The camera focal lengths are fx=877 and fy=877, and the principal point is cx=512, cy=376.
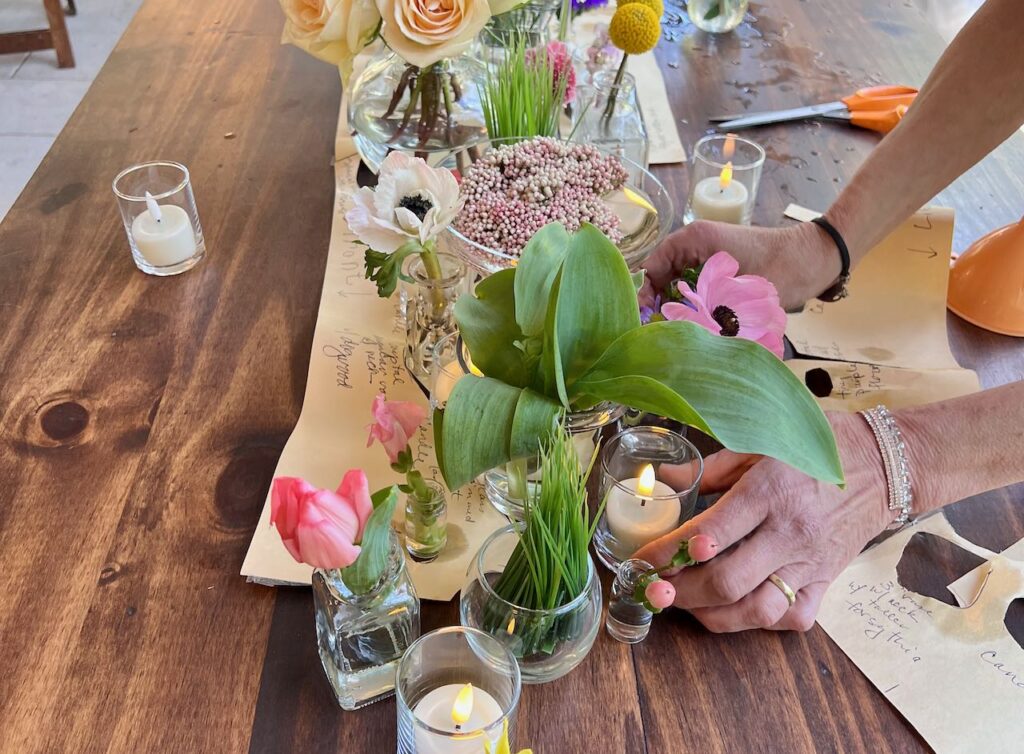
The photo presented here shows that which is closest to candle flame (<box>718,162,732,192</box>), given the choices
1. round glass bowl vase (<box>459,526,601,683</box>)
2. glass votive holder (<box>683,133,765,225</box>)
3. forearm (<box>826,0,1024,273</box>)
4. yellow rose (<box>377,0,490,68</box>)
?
glass votive holder (<box>683,133,765,225</box>)

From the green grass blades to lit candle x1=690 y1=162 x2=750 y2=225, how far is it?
0.57 feet

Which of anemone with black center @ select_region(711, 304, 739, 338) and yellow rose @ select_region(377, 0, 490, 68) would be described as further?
yellow rose @ select_region(377, 0, 490, 68)

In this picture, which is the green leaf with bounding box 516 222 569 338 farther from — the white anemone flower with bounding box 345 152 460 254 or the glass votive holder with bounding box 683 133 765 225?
the glass votive holder with bounding box 683 133 765 225

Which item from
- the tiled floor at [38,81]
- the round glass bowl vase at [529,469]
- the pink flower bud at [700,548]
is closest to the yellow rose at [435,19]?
the round glass bowl vase at [529,469]

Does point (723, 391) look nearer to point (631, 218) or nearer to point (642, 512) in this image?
point (642, 512)

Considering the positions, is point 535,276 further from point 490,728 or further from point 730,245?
point 730,245

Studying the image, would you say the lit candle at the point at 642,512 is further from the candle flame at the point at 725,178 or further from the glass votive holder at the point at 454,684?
the candle flame at the point at 725,178

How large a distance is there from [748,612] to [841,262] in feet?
1.38

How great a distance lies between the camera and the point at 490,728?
0.43m

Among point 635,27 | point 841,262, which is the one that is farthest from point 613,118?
point 841,262

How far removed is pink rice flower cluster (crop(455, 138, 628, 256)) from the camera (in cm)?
68

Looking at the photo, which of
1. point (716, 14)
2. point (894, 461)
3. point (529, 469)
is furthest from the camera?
point (716, 14)

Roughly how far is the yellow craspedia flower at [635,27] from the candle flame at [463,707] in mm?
738

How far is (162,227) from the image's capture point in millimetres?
835
